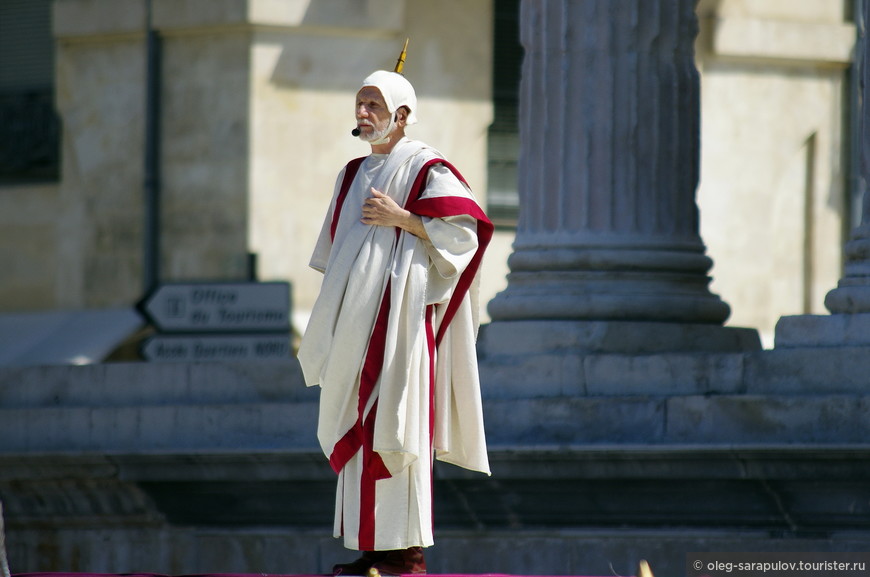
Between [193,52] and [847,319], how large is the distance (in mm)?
9614

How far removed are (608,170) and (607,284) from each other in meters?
0.52

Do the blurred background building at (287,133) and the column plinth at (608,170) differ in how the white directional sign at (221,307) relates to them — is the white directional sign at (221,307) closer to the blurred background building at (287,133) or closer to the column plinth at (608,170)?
the column plinth at (608,170)

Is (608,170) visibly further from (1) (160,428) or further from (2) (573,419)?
(1) (160,428)

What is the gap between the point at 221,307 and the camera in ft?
44.5

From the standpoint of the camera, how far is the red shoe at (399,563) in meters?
7.25

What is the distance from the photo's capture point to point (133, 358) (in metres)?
18.1

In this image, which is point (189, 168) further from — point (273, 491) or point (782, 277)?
point (273, 491)

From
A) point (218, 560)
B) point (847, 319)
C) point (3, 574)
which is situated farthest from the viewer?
point (218, 560)

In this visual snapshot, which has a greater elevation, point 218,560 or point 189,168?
point 189,168

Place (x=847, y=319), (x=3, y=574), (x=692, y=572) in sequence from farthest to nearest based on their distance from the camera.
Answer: (x=847, y=319)
(x=692, y=572)
(x=3, y=574)

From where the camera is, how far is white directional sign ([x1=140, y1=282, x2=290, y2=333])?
1354cm

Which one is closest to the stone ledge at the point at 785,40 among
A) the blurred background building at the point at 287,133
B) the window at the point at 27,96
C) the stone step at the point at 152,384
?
the blurred background building at the point at 287,133

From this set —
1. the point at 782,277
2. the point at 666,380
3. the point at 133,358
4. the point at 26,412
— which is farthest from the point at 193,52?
the point at 666,380

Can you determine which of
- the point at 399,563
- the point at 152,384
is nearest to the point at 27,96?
the point at 152,384
